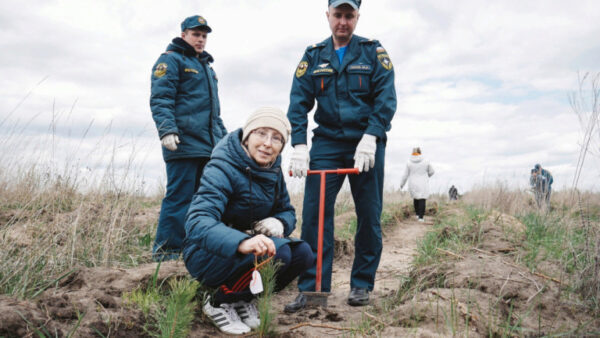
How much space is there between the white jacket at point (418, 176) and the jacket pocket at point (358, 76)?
20.0 ft

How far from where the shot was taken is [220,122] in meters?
4.57

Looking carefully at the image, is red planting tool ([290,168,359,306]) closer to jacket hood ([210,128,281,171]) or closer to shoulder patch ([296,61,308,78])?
jacket hood ([210,128,281,171])

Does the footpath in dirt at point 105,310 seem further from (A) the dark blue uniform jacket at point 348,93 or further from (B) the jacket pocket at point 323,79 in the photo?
(B) the jacket pocket at point 323,79

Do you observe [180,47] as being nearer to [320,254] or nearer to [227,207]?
[227,207]

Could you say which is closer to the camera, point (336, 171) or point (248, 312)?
point (248, 312)

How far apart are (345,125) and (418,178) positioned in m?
6.58

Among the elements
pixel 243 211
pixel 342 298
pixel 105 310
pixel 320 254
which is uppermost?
pixel 243 211

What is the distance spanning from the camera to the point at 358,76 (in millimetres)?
3506

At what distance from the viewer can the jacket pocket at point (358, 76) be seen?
11.5 ft

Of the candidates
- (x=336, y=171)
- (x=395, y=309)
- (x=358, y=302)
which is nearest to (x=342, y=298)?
(x=358, y=302)

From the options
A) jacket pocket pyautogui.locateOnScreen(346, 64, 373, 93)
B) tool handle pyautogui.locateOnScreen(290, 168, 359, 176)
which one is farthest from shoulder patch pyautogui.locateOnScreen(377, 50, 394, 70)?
tool handle pyautogui.locateOnScreen(290, 168, 359, 176)

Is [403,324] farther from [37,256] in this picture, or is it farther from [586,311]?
[37,256]

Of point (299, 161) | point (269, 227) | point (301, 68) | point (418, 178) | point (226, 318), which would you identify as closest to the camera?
point (226, 318)

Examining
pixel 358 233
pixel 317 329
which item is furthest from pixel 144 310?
pixel 358 233
